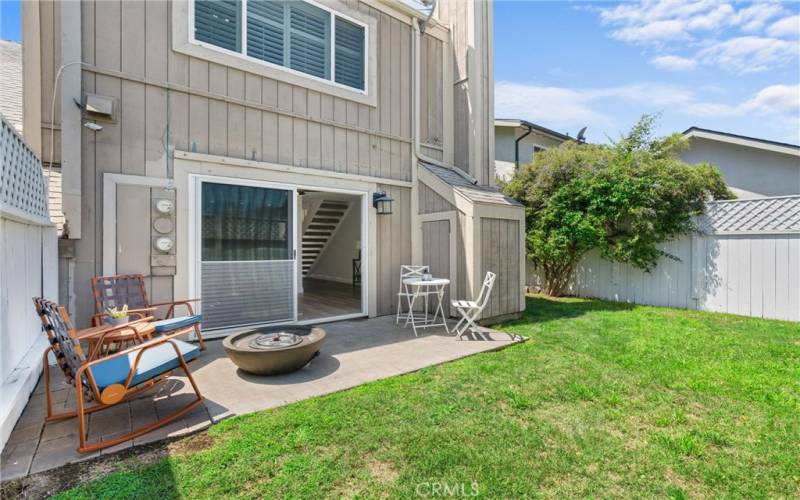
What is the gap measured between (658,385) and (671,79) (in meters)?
8.89

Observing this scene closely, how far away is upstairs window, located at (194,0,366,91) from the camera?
4.75m

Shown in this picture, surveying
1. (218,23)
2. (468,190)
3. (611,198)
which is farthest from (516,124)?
(218,23)

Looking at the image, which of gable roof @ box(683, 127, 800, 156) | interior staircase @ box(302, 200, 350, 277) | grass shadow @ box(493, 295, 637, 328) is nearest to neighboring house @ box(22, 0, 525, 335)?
grass shadow @ box(493, 295, 637, 328)

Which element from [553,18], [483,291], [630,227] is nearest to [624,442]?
[483,291]

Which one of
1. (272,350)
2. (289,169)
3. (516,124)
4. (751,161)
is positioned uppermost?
(516,124)

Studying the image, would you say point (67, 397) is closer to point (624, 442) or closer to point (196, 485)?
point (196, 485)

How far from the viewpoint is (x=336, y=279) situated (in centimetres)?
1138

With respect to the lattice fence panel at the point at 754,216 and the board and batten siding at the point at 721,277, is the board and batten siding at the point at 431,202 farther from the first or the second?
the lattice fence panel at the point at 754,216

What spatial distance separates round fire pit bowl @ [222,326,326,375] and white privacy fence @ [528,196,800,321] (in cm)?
738

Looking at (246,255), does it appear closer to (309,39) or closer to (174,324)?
(174,324)

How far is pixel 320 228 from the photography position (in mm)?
10938

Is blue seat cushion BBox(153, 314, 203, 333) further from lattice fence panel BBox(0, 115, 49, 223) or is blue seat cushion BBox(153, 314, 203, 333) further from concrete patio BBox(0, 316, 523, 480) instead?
lattice fence panel BBox(0, 115, 49, 223)

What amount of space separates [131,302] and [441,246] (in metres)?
4.29

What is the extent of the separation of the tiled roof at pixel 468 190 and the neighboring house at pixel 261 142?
5 centimetres
